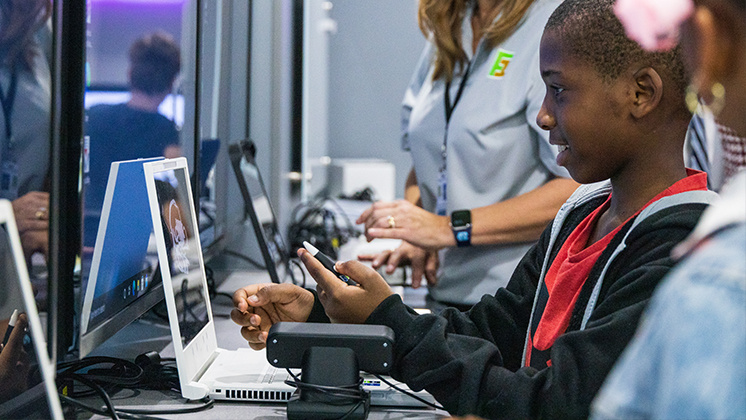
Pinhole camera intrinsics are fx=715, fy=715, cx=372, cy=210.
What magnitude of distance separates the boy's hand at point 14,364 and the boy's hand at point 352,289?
35 centimetres

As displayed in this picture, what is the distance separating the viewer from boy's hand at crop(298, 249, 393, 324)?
0.96 m

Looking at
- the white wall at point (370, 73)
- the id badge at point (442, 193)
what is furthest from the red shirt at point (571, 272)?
the white wall at point (370, 73)

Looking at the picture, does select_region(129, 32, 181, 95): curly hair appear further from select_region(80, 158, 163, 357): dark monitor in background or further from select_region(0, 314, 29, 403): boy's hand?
select_region(0, 314, 29, 403): boy's hand

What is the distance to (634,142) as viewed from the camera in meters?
0.91

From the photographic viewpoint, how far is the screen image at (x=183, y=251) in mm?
986

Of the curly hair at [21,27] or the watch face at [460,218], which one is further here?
the watch face at [460,218]

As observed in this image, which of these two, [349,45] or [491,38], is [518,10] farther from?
[349,45]

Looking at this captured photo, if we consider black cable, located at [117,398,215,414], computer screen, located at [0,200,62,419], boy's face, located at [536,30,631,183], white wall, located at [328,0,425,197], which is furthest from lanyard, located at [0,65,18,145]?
white wall, located at [328,0,425,197]

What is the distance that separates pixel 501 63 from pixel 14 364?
1.16 metres

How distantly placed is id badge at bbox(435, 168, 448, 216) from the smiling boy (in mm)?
640

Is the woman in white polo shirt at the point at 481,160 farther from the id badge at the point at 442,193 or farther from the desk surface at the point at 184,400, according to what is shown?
the desk surface at the point at 184,400

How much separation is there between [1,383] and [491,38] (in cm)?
121

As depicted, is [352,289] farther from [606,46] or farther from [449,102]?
[449,102]

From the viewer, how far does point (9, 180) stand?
0.84m
